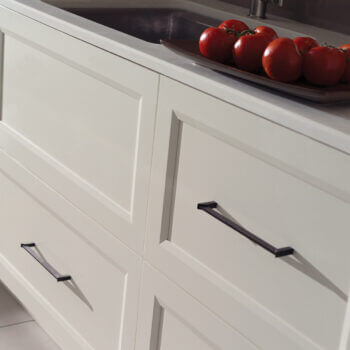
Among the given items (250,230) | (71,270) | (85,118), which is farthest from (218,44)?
(71,270)

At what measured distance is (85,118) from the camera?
1491 mm

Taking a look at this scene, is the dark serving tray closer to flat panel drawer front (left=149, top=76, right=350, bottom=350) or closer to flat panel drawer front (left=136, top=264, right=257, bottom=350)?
flat panel drawer front (left=149, top=76, right=350, bottom=350)

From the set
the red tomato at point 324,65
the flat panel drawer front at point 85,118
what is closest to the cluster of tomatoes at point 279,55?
the red tomato at point 324,65

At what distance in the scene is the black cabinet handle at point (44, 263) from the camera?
5.40ft

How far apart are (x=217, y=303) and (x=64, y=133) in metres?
0.58

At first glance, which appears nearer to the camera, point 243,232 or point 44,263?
point 243,232

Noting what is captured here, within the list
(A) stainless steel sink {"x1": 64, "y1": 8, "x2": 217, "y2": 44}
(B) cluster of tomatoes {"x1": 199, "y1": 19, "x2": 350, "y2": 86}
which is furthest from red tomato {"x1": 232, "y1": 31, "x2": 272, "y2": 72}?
(A) stainless steel sink {"x1": 64, "y1": 8, "x2": 217, "y2": 44}

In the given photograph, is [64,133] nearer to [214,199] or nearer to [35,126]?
[35,126]

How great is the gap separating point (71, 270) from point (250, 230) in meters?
0.64

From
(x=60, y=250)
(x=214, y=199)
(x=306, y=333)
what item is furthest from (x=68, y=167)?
(x=306, y=333)

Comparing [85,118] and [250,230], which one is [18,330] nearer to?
[85,118]

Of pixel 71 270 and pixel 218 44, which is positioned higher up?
pixel 218 44

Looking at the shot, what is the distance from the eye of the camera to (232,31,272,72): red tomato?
1.13 m

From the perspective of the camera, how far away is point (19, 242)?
187 centimetres
